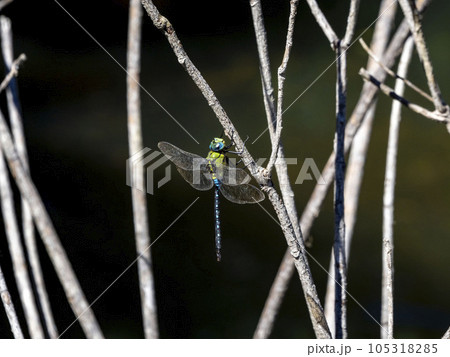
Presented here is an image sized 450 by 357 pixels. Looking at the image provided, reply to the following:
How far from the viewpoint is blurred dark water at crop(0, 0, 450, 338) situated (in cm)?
259

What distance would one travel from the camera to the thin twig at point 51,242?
3.52 ft

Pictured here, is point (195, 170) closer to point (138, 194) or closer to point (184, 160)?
point (184, 160)

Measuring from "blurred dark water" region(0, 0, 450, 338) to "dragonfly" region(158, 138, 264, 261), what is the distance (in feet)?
3.39

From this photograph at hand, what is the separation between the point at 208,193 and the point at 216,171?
1.34m

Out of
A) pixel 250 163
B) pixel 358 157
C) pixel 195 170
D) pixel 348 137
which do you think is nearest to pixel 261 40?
pixel 250 163

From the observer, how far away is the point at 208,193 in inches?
110

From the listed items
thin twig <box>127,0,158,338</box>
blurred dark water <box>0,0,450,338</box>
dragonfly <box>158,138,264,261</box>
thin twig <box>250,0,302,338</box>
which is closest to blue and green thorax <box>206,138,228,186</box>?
dragonfly <box>158,138,264,261</box>

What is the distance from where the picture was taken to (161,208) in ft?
8.79

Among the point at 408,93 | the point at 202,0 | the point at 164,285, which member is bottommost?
the point at 164,285

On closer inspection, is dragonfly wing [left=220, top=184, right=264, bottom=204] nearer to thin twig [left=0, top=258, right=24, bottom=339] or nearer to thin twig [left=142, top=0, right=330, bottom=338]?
thin twig [left=142, top=0, right=330, bottom=338]

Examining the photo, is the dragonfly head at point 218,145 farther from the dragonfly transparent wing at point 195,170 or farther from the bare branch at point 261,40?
the bare branch at point 261,40

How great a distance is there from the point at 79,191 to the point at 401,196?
1709 millimetres
